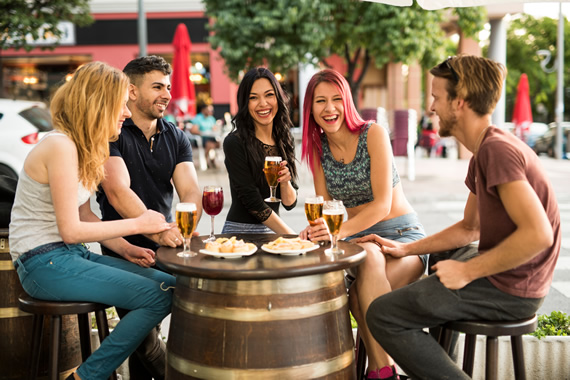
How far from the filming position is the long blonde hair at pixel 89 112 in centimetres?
286

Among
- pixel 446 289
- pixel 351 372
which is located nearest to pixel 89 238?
pixel 351 372

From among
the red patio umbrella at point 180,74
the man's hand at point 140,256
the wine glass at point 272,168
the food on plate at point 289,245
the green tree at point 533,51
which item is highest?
the green tree at point 533,51

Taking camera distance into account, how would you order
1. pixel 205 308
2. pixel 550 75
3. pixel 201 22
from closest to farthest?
pixel 205 308
pixel 201 22
pixel 550 75

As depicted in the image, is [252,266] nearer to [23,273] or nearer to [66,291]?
[66,291]

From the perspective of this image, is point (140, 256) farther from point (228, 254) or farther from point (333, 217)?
point (333, 217)

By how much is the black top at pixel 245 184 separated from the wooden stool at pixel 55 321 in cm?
110

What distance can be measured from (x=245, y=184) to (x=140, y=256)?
81cm

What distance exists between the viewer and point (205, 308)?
2432 mm

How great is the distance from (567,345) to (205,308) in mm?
2033

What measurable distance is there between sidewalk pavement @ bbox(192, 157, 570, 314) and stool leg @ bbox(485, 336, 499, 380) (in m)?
2.72

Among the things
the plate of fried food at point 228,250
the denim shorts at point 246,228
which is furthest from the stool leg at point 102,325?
the denim shorts at point 246,228

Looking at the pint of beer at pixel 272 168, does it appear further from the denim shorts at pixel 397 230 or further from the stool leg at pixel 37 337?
the stool leg at pixel 37 337

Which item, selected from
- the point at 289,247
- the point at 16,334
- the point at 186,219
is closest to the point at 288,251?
the point at 289,247

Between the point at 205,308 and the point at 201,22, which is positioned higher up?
the point at 201,22
